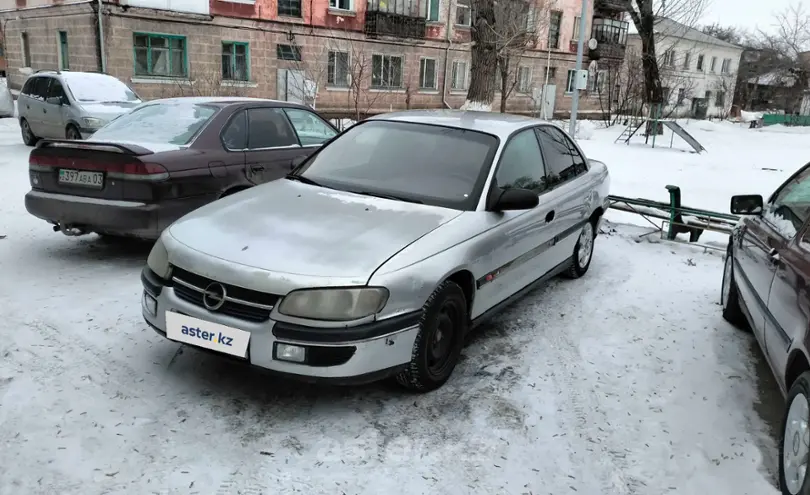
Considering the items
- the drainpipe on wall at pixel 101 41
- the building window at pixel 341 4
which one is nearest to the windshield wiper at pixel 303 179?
the drainpipe on wall at pixel 101 41

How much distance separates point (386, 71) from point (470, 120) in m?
24.0

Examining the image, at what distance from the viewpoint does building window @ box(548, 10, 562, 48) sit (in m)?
34.1

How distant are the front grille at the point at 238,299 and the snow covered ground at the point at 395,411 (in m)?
0.32

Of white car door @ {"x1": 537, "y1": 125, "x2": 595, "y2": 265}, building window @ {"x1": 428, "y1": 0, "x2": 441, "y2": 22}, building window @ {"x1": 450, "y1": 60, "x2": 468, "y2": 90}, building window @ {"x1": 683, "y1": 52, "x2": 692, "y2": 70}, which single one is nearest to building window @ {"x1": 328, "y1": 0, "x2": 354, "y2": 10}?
building window @ {"x1": 428, "y1": 0, "x2": 441, "y2": 22}

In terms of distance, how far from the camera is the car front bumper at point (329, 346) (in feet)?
9.96

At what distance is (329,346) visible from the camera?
3.04 m

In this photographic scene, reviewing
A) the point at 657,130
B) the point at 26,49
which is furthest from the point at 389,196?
the point at 26,49

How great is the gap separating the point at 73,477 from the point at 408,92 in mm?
25045

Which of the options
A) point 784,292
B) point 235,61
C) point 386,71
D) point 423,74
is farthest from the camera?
point 423,74

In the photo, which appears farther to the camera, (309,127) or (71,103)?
(71,103)

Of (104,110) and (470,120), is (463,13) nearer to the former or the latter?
(104,110)

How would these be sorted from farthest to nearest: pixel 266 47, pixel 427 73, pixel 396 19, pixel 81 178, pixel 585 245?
pixel 427 73
pixel 396 19
pixel 266 47
pixel 585 245
pixel 81 178

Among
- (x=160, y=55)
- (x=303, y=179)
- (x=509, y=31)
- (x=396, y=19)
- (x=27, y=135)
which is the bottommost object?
(x=27, y=135)

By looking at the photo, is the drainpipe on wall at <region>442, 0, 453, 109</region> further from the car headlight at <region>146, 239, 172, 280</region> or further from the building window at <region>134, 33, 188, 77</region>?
the car headlight at <region>146, 239, 172, 280</region>
